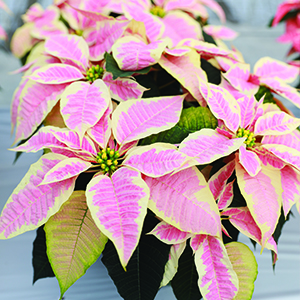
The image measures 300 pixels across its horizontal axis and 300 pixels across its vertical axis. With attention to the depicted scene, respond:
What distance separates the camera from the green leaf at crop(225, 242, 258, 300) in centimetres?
31

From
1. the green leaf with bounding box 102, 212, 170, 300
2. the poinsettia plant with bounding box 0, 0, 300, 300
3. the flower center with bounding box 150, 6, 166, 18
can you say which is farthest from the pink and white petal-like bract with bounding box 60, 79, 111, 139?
the flower center with bounding box 150, 6, 166, 18

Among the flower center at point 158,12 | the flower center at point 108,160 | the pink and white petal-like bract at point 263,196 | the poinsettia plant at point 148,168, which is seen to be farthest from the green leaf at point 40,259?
the flower center at point 158,12

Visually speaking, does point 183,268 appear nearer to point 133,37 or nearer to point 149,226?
Result: point 149,226

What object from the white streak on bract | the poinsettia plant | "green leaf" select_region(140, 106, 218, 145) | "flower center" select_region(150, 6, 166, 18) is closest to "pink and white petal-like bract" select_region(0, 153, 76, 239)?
the poinsettia plant

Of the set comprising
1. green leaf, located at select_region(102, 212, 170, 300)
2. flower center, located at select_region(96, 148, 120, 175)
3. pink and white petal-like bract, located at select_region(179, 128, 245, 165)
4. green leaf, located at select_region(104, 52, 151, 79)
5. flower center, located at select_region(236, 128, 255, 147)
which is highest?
green leaf, located at select_region(104, 52, 151, 79)

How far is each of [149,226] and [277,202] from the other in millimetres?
137

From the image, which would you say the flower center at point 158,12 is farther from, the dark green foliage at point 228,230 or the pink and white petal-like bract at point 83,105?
the dark green foliage at point 228,230

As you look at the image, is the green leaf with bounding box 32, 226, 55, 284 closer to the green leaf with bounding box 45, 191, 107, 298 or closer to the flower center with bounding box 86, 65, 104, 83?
the green leaf with bounding box 45, 191, 107, 298

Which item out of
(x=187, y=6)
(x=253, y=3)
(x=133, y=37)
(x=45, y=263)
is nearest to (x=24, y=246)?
(x=45, y=263)

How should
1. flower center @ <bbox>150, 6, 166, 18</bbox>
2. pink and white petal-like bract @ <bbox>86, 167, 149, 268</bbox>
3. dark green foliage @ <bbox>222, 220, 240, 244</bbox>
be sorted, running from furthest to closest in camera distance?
flower center @ <bbox>150, 6, 166, 18</bbox> → dark green foliage @ <bbox>222, 220, 240, 244</bbox> → pink and white petal-like bract @ <bbox>86, 167, 149, 268</bbox>

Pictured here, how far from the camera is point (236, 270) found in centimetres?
32

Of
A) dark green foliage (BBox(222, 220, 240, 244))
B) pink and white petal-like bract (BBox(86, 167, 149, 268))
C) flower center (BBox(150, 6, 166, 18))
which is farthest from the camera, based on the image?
flower center (BBox(150, 6, 166, 18))

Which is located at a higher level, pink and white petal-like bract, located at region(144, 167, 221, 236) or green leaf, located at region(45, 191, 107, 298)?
pink and white petal-like bract, located at region(144, 167, 221, 236)

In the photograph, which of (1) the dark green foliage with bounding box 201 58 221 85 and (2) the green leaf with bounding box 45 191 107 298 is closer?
(2) the green leaf with bounding box 45 191 107 298
